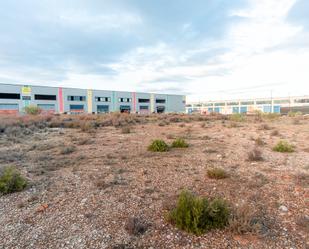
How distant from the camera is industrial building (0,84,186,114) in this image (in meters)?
51.2

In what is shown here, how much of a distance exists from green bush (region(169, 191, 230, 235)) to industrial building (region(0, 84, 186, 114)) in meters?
57.3

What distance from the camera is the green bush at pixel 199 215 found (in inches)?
124

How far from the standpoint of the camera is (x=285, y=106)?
83.2m

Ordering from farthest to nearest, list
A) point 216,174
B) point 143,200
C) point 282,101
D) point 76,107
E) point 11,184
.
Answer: point 282,101
point 76,107
point 216,174
point 11,184
point 143,200

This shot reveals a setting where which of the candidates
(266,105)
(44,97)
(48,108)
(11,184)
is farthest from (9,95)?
(266,105)

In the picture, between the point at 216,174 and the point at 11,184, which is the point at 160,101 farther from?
the point at 11,184

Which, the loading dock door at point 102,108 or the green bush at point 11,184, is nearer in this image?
the green bush at point 11,184

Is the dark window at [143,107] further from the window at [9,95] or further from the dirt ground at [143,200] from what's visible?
the dirt ground at [143,200]

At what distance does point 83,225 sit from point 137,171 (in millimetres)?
2915

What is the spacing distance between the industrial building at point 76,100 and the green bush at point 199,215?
5729 centimetres

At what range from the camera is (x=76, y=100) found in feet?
200

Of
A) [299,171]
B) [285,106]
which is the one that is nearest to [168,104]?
[285,106]

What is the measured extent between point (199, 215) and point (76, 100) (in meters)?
62.9

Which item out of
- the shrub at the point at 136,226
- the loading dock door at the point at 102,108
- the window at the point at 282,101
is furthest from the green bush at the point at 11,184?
the window at the point at 282,101
